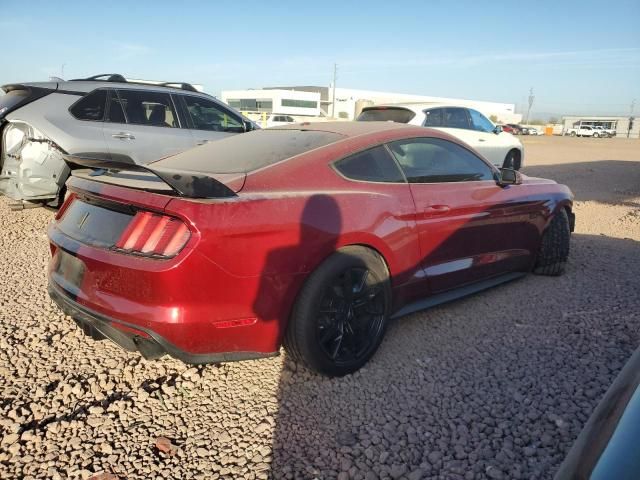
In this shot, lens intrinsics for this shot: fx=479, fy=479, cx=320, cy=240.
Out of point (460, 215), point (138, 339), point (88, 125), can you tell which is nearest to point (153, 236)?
point (138, 339)

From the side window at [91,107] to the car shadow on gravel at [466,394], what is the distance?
4.44 m

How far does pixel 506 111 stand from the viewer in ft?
362

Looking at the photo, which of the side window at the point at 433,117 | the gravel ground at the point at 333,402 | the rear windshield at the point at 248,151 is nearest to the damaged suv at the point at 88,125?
the gravel ground at the point at 333,402

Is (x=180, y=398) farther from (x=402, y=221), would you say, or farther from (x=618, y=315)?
(x=618, y=315)

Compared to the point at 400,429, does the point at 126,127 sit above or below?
above

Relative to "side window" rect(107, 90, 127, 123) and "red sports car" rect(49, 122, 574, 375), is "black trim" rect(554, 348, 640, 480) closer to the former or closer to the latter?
"red sports car" rect(49, 122, 574, 375)

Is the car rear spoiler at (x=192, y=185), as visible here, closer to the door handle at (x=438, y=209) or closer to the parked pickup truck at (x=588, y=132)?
the door handle at (x=438, y=209)

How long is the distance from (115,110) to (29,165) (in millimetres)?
1280

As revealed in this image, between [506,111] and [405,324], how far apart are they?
389 feet

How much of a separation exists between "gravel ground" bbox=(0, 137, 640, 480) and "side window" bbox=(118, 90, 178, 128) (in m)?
3.12

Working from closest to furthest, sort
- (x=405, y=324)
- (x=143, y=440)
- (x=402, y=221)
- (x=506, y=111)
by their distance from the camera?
(x=143, y=440)
(x=402, y=221)
(x=405, y=324)
(x=506, y=111)

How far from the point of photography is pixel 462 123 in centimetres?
938

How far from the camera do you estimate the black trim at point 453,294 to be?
10.6 ft

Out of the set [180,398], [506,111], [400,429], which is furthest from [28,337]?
[506,111]
